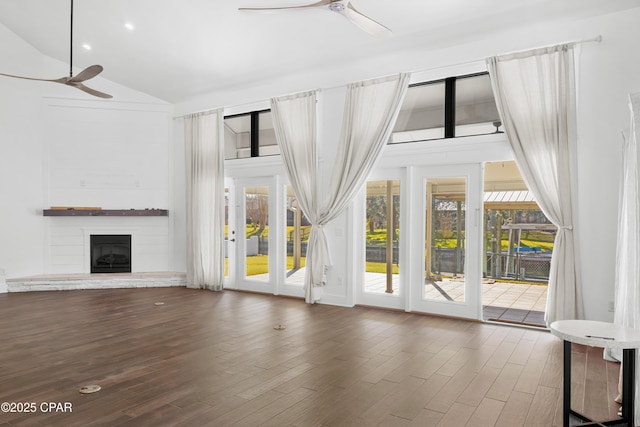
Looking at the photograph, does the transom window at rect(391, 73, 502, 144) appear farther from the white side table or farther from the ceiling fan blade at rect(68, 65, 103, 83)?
the ceiling fan blade at rect(68, 65, 103, 83)

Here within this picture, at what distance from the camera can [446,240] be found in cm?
545

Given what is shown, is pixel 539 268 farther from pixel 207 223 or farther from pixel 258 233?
pixel 207 223

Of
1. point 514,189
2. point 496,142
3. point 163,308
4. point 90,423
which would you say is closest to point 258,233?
point 163,308

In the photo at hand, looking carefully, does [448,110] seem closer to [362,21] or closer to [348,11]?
[362,21]

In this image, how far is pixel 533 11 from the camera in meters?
4.43

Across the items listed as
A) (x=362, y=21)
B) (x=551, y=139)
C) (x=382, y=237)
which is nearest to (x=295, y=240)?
(x=382, y=237)

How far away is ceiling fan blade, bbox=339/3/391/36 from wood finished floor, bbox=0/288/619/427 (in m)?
3.05

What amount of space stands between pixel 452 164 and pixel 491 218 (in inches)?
171

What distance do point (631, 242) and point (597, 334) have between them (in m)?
0.82

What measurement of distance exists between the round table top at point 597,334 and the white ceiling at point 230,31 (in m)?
3.35

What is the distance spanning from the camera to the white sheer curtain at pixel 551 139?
177 inches

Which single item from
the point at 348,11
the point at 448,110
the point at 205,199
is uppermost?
the point at 348,11

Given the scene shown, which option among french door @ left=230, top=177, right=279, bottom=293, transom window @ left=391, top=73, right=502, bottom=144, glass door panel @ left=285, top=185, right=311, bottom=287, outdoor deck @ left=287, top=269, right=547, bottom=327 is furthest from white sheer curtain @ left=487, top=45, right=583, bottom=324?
french door @ left=230, top=177, right=279, bottom=293

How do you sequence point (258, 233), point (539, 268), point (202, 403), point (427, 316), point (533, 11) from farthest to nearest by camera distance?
point (539, 268) → point (258, 233) → point (427, 316) → point (533, 11) → point (202, 403)
